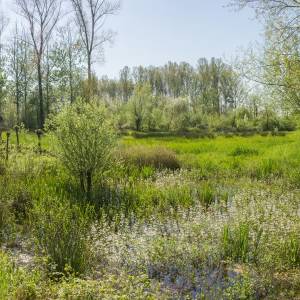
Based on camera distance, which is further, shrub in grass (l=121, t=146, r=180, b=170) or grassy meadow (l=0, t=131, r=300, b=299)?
shrub in grass (l=121, t=146, r=180, b=170)

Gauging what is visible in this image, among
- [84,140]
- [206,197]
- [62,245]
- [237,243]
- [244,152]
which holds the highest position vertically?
[84,140]

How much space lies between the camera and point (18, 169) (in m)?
12.2

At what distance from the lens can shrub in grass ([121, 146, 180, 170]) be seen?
650 inches

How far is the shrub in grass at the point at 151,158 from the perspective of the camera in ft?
54.2

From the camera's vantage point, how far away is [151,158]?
54.7 feet

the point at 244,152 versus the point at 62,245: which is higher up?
the point at 244,152

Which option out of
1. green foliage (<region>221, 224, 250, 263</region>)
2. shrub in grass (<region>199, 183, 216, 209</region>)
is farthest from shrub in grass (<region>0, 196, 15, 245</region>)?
shrub in grass (<region>199, 183, 216, 209</region>)

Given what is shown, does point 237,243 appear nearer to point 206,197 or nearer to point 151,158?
point 206,197

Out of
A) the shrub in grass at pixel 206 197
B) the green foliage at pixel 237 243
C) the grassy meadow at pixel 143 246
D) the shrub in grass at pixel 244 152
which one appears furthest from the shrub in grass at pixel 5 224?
the shrub in grass at pixel 244 152

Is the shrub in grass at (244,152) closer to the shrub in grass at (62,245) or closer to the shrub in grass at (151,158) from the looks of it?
the shrub in grass at (151,158)

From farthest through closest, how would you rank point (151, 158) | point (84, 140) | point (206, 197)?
point (151, 158) < point (206, 197) < point (84, 140)

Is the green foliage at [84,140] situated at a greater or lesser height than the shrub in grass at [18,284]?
greater

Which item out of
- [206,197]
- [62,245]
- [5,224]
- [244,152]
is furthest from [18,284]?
[244,152]

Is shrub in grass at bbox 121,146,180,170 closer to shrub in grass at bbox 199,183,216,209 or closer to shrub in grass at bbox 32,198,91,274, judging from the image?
shrub in grass at bbox 199,183,216,209
